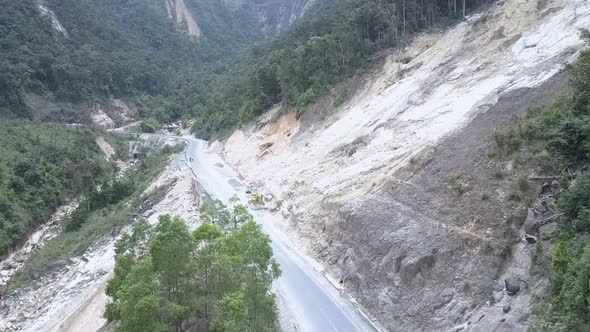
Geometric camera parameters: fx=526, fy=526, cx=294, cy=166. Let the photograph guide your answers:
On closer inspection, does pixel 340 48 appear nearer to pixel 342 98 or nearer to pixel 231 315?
pixel 342 98

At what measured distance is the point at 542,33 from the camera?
112ft

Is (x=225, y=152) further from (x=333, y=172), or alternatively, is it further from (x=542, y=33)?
(x=542, y=33)

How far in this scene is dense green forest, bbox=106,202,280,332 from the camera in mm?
16391

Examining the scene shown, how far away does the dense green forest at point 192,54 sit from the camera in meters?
54.8

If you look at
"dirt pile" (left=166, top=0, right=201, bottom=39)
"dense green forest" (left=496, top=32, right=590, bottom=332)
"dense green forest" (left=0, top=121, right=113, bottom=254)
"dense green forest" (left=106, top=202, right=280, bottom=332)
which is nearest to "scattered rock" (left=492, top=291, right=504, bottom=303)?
"dense green forest" (left=496, top=32, right=590, bottom=332)

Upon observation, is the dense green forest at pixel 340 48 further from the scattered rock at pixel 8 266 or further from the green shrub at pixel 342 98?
the scattered rock at pixel 8 266

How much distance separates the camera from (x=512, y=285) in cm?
1802

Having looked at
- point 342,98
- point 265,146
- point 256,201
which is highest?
point 342,98

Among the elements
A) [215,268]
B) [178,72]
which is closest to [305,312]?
[215,268]

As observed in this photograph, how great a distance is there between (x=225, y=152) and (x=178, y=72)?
3373 inches

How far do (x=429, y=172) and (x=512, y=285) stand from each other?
9.22 metres

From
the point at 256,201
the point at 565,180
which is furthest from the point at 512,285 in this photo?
A: the point at 256,201

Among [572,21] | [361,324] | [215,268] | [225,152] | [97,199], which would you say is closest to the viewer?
[215,268]

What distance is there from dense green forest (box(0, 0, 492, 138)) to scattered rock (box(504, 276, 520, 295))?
117 feet
